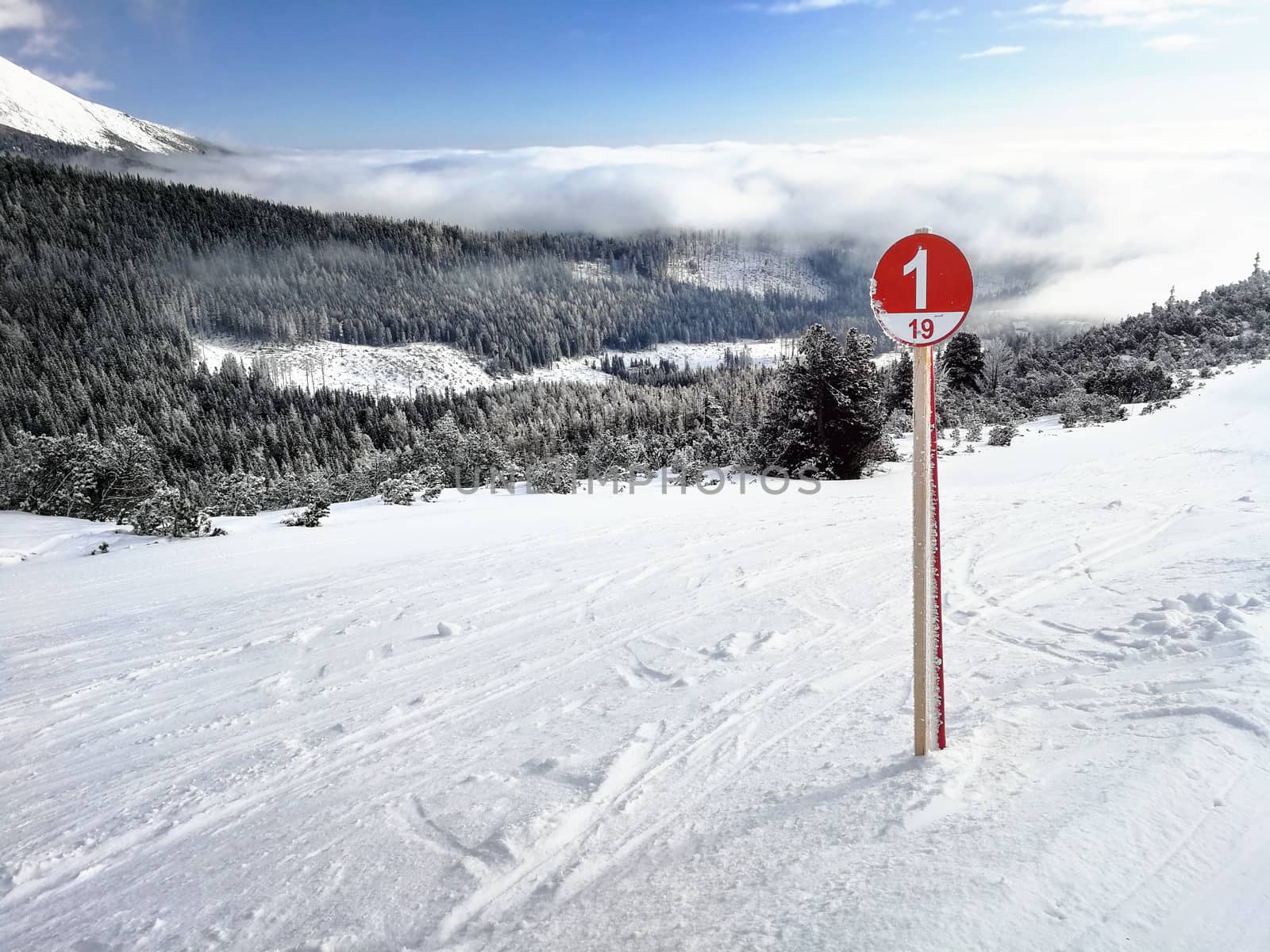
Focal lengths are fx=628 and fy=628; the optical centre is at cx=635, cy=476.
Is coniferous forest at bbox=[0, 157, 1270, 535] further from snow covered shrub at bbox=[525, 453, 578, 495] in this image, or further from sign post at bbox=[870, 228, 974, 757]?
sign post at bbox=[870, 228, 974, 757]

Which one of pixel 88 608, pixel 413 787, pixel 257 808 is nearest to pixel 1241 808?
pixel 413 787

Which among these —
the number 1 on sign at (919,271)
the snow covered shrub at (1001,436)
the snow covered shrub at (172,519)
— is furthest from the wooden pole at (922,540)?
the snow covered shrub at (1001,436)

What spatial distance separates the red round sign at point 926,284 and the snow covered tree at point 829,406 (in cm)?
1871

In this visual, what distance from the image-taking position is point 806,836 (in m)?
2.71

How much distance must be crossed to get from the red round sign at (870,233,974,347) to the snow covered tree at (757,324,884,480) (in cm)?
1871

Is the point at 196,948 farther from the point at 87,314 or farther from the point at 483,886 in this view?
the point at 87,314

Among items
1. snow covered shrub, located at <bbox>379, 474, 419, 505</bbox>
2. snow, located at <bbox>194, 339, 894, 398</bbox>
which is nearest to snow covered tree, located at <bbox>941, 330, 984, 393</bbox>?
snow covered shrub, located at <bbox>379, 474, 419, 505</bbox>

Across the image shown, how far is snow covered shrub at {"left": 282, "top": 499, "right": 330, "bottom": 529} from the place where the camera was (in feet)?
49.1

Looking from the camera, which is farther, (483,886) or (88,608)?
(88,608)

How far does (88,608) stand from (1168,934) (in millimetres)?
10862

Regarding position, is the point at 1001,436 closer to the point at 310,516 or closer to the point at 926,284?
the point at 310,516

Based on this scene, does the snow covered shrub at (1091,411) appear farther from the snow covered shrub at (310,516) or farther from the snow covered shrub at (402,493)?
the snow covered shrub at (310,516)

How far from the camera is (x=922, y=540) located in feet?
9.66

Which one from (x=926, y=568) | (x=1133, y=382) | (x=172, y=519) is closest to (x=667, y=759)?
(x=926, y=568)
